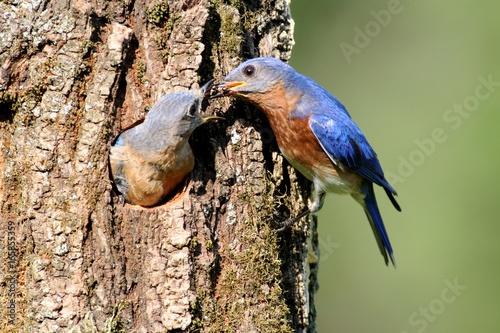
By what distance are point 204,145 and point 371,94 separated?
197 inches

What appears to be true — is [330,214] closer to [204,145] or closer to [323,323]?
[323,323]

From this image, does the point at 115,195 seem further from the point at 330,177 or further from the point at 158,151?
the point at 330,177

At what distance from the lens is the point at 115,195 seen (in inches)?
182

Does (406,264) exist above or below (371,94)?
below

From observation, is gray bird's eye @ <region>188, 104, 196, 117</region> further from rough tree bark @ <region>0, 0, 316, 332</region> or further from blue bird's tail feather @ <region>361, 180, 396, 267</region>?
blue bird's tail feather @ <region>361, 180, 396, 267</region>

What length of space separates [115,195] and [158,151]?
54cm

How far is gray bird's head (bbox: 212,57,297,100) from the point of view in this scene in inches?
192

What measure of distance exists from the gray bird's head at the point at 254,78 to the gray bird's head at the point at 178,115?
15cm

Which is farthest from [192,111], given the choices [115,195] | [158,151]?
[115,195]

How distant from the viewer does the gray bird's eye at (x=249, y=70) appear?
495cm

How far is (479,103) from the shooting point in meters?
8.67

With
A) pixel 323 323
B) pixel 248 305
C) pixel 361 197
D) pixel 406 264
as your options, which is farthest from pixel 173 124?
pixel 323 323

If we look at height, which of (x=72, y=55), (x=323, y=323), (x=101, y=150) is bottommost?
(x=323, y=323)

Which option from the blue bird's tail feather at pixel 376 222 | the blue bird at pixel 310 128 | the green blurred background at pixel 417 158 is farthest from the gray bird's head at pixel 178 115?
the green blurred background at pixel 417 158
